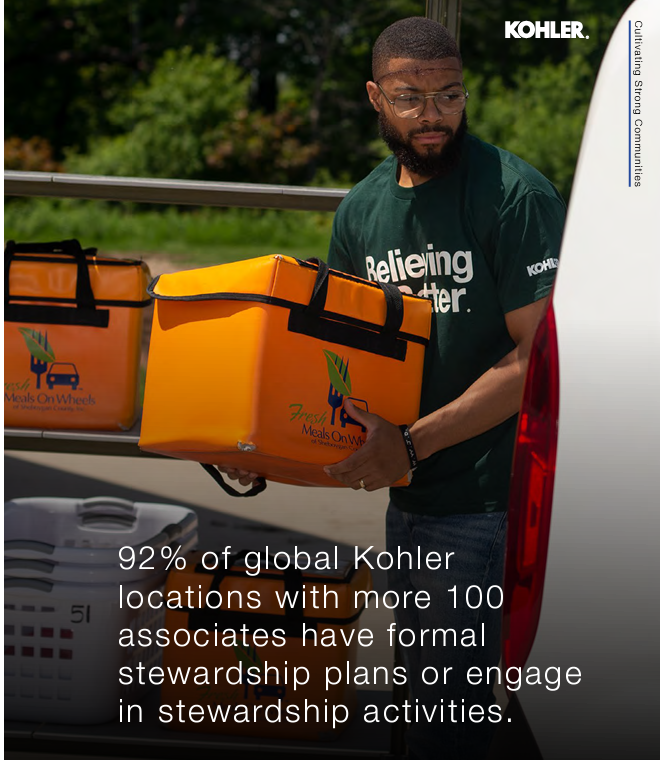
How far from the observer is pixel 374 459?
2346mm

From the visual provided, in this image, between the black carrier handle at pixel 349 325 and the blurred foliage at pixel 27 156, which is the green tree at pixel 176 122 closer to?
the blurred foliage at pixel 27 156

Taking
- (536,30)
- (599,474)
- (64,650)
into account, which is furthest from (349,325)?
(64,650)

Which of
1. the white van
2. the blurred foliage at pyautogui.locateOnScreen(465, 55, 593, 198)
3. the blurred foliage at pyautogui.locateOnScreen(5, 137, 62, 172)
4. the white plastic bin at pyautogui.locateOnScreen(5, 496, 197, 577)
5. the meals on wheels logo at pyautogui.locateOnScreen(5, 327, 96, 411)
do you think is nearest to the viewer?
the white van

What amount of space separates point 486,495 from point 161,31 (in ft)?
79.9

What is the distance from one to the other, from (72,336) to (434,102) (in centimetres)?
137

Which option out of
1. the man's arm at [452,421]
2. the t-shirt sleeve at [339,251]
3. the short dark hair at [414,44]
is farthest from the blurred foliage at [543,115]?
the man's arm at [452,421]

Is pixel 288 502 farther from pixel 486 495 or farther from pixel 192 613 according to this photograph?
pixel 486 495

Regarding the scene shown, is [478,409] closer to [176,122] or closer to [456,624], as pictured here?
[456,624]

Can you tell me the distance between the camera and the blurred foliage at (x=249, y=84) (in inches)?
826

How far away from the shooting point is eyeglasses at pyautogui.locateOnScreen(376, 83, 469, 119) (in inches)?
92.2

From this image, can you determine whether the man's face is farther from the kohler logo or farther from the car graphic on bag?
the car graphic on bag

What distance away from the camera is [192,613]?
3189 millimetres

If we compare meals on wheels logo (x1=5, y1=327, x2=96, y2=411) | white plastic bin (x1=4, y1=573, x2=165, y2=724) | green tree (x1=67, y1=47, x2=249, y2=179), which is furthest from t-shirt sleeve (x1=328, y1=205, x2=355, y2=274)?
green tree (x1=67, y1=47, x2=249, y2=179)

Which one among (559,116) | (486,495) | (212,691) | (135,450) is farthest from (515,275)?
(559,116)
